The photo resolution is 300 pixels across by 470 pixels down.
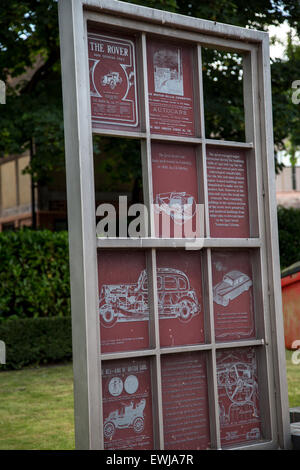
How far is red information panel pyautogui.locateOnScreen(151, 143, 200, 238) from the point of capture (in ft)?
13.5

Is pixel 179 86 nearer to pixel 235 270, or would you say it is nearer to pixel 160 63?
pixel 160 63

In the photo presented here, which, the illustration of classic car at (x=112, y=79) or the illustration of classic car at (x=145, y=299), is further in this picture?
the illustration of classic car at (x=112, y=79)

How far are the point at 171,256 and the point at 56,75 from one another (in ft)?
33.0

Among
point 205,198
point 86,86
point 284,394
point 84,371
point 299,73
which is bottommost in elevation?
point 284,394

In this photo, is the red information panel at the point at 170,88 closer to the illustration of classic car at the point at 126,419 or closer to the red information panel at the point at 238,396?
the red information panel at the point at 238,396

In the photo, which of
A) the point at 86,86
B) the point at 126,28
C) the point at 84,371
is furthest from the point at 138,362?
the point at 126,28

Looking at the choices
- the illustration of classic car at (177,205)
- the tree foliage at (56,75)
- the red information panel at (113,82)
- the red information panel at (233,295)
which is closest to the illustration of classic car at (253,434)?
the red information panel at (233,295)

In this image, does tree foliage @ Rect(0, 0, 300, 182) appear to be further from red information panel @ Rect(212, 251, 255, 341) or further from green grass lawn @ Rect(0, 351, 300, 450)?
red information panel @ Rect(212, 251, 255, 341)

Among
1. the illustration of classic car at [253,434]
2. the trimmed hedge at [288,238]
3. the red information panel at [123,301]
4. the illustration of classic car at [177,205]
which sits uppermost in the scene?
the trimmed hedge at [288,238]

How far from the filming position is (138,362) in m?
3.95

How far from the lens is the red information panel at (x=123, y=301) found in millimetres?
3834

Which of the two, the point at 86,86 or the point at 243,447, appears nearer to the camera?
the point at 86,86

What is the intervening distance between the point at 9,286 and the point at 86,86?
6.50 metres

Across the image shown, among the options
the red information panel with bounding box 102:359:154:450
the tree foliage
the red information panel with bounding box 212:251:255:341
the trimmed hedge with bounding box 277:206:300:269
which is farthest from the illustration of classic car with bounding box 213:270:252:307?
the trimmed hedge with bounding box 277:206:300:269
